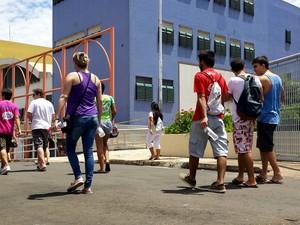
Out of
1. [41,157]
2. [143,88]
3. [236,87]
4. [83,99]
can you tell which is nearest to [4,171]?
[41,157]

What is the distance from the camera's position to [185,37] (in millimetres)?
35125

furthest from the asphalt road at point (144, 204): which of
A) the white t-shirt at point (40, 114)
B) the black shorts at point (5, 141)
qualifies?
the white t-shirt at point (40, 114)

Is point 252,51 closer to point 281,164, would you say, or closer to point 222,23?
point 222,23

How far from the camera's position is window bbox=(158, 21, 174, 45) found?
33750 millimetres

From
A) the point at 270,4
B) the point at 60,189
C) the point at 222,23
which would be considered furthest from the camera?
the point at 270,4

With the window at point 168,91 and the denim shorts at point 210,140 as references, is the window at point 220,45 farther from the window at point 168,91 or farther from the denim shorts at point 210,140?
the denim shorts at point 210,140

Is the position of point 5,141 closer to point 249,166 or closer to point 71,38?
point 249,166

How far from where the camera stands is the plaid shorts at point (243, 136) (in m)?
7.26

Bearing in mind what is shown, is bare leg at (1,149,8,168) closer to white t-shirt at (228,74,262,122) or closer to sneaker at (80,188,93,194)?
sneaker at (80,188,93,194)

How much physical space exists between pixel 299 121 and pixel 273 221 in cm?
651

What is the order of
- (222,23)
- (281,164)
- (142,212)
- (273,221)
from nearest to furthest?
(273,221) → (142,212) → (281,164) → (222,23)

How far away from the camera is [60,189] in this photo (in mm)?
7086

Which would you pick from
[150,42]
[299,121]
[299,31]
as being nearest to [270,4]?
[299,31]

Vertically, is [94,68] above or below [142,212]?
above
